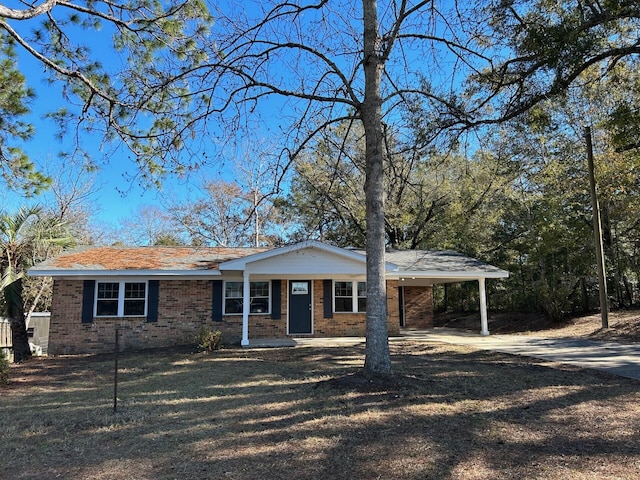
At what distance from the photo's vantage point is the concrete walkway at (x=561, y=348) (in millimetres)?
8773

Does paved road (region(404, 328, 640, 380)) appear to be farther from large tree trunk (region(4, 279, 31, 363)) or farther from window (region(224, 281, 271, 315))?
large tree trunk (region(4, 279, 31, 363))

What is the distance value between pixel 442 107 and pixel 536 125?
7.03 ft

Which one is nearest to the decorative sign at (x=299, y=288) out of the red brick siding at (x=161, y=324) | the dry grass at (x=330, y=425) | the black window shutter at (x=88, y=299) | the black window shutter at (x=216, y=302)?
the red brick siding at (x=161, y=324)

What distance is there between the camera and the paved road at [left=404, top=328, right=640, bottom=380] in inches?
340

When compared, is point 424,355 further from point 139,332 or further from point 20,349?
point 20,349

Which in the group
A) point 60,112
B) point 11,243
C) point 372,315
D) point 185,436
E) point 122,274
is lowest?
point 185,436

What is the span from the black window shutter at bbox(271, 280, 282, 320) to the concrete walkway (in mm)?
1023

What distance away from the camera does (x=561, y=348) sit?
37.7ft

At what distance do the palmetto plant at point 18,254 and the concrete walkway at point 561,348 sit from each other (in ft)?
20.8

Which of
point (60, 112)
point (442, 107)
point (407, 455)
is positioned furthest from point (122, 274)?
point (407, 455)

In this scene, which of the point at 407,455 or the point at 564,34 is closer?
the point at 407,455

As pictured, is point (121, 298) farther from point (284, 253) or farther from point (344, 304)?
point (344, 304)

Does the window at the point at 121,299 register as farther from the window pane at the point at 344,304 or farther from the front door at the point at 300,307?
the window pane at the point at 344,304

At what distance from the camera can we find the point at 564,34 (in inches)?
306
